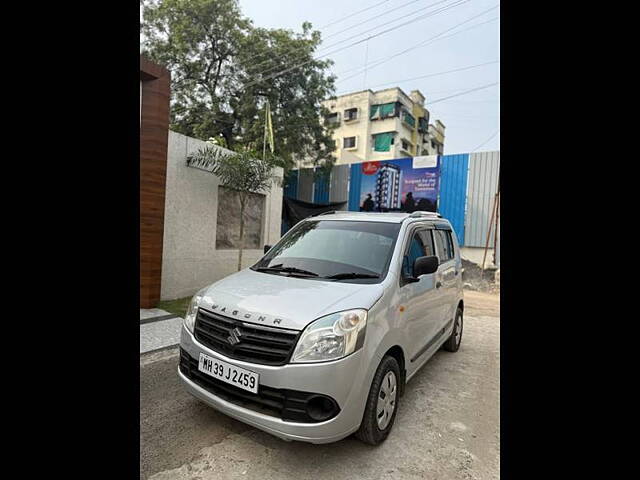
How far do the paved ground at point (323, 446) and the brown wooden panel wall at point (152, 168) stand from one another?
267cm

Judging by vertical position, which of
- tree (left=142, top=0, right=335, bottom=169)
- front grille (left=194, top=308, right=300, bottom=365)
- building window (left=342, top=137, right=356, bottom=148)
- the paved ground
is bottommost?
the paved ground

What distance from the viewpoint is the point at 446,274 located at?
157 inches

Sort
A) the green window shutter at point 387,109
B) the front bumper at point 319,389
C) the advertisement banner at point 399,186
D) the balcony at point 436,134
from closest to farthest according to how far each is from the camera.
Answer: the front bumper at point 319,389 < the advertisement banner at point 399,186 < the green window shutter at point 387,109 < the balcony at point 436,134

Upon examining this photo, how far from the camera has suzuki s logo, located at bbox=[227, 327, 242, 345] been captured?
232 centimetres

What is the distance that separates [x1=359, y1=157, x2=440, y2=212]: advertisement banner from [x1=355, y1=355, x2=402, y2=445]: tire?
10.0 meters

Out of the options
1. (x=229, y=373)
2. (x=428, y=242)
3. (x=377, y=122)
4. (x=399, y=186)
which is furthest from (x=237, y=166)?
(x=377, y=122)

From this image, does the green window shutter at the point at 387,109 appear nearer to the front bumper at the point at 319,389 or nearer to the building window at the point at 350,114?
the building window at the point at 350,114

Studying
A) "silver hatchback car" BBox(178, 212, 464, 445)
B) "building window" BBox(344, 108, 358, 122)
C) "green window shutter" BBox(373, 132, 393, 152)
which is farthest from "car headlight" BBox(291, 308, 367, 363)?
"building window" BBox(344, 108, 358, 122)

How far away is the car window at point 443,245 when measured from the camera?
409 centimetres

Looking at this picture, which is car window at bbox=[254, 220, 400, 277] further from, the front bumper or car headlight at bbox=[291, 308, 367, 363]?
the front bumper

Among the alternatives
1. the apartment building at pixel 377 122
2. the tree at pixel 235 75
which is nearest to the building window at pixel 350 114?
the apartment building at pixel 377 122
